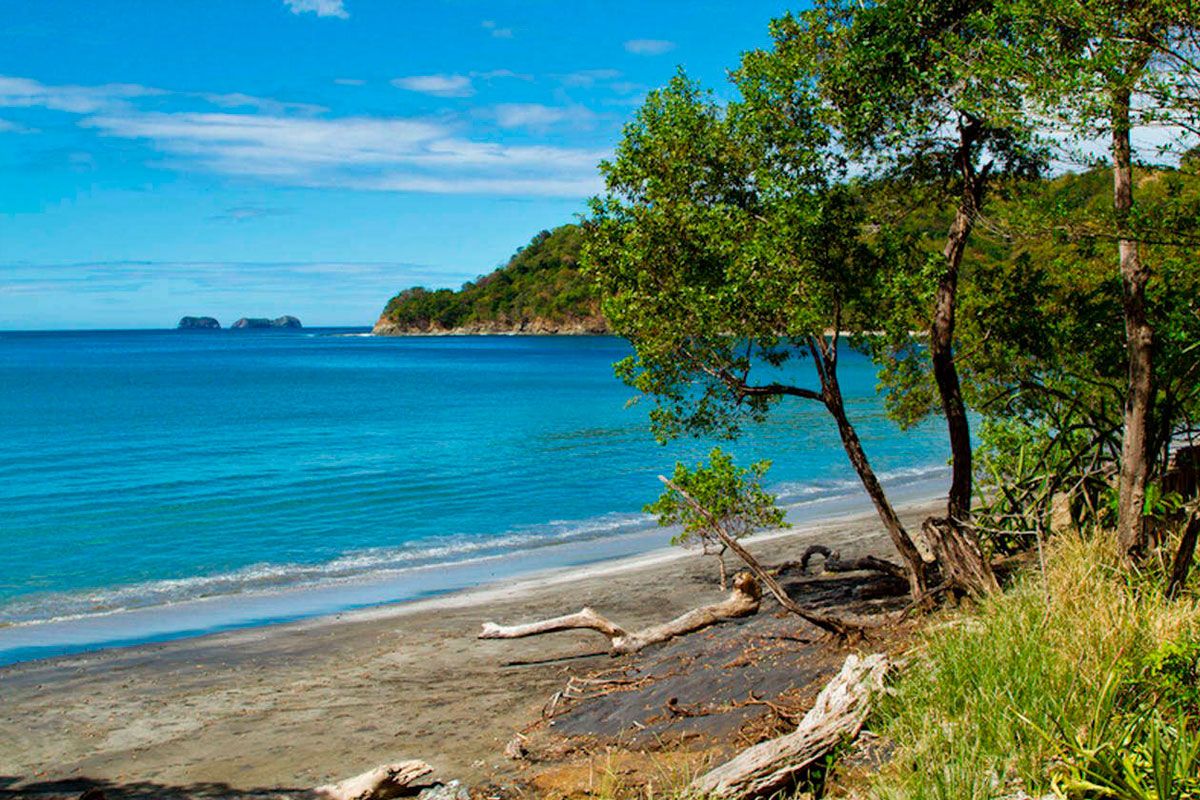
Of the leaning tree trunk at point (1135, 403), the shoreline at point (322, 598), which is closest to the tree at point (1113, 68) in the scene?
the leaning tree trunk at point (1135, 403)

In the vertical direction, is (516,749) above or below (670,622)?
below

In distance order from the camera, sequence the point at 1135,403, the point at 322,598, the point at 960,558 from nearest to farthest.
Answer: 1. the point at 1135,403
2. the point at 960,558
3. the point at 322,598

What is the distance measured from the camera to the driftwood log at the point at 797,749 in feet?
22.8

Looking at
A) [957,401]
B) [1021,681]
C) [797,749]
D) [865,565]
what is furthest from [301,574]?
[1021,681]

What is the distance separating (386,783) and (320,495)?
25.0 metres

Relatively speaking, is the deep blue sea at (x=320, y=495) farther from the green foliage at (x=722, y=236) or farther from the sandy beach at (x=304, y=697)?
the green foliage at (x=722, y=236)

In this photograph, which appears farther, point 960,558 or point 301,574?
point 301,574

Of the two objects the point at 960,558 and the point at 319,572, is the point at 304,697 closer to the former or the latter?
the point at 960,558

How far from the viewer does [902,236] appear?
37.8 feet

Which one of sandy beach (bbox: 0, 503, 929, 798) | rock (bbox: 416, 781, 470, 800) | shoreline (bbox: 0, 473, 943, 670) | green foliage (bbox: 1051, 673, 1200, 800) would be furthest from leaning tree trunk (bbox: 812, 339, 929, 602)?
shoreline (bbox: 0, 473, 943, 670)

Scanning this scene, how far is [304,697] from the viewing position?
13.4 metres

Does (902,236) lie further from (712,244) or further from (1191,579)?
(1191,579)

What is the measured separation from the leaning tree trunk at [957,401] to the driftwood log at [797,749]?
356 centimetres

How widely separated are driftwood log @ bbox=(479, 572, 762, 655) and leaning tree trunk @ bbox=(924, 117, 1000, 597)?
301 centimetres
